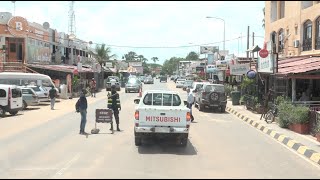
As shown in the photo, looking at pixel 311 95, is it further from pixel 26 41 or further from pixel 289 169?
pixel 26 41

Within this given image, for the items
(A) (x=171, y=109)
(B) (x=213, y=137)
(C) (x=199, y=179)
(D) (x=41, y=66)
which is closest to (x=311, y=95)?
(B) (x=213, y=137)

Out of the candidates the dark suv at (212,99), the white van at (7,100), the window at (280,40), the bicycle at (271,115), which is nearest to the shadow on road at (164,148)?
the bicycle at (271,115)

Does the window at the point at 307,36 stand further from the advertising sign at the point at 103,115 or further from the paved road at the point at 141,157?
the advertising sign at the point at 103,115

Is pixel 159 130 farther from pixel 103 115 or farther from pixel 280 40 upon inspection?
pixel 280 40

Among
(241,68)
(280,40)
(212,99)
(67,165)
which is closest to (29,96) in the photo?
(212,99)

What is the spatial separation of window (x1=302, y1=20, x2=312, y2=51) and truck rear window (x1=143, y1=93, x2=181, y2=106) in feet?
52.7

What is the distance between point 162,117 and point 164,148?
0.98 meters

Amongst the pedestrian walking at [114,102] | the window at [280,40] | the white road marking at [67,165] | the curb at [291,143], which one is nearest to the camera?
the white road marking at [67,165]

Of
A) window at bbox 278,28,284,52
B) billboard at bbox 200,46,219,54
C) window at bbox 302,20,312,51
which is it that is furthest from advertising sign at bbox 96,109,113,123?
billboard at bbox 200,46,219,54

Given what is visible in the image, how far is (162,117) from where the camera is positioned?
13.3 m

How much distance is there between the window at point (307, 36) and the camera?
2841 cm

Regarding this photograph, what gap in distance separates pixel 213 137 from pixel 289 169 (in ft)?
19.3

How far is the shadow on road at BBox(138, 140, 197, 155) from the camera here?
12.9 m

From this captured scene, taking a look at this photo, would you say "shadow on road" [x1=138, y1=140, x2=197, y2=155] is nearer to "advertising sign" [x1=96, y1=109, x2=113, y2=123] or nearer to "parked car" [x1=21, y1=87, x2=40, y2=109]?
"advertising sign" [x1=96, y1=109, x2=113, y2=123]
